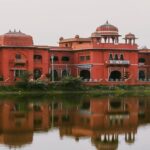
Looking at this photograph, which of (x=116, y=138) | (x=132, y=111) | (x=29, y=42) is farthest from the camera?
(x=29, y=42)

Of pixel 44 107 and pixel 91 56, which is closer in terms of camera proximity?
pixel 44 107

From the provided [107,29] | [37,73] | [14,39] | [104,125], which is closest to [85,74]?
[107,29]

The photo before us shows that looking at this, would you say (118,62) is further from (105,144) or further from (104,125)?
(105,144)

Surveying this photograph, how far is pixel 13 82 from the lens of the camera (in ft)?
157

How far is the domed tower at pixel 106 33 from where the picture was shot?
54478 millimetres

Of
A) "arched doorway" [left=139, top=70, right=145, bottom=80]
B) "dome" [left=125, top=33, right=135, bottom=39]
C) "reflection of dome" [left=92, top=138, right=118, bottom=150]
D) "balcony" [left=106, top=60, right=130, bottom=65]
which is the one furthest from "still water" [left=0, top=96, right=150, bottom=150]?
"arched doorway" [left=139, top=70, right=145, bottom=80]

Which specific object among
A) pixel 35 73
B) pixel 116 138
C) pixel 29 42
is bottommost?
pixel 116 138

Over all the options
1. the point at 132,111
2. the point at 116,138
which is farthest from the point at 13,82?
the point at 116,138

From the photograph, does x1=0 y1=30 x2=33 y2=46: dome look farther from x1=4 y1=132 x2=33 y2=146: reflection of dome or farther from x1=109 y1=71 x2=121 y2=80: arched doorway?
x1=4 y1=132 x2=33 y2=146: reflection of dome

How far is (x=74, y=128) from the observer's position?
21.5 meters

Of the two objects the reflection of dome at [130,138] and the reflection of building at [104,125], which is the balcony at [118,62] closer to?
the reflection of building at [104,125]

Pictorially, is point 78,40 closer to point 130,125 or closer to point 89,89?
point 89,89

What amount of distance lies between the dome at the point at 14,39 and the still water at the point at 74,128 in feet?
63.6

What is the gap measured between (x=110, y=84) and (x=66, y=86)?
19.0ft
